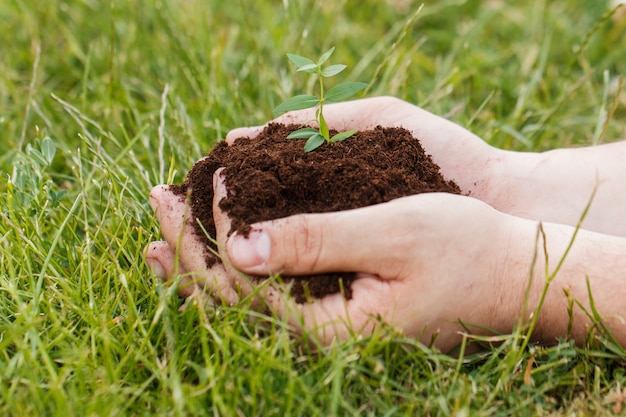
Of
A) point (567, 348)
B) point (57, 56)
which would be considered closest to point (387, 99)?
point (567, 348)

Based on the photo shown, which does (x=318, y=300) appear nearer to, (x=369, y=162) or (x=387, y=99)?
(x=369, y=162)

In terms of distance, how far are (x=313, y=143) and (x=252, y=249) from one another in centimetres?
38

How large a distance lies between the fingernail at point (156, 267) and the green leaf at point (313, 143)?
0.51 metres

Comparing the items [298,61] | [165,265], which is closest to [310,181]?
[298,61]

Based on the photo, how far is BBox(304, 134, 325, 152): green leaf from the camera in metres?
1.85

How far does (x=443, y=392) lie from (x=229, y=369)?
1.68ft

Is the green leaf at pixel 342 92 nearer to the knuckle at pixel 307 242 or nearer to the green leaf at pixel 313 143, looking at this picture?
the green leaf at pixel 313 143

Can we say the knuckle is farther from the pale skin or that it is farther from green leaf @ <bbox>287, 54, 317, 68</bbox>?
green leaf @ <bbox>287, 54, 317, 68</bbox>

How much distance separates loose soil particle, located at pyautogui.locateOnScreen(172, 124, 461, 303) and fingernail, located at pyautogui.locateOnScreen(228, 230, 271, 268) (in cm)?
2

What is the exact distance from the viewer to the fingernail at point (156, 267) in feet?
6.08

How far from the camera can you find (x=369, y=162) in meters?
1.84

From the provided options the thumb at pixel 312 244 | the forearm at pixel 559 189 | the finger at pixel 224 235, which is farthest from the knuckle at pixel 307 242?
the forearm at pixel 559 189

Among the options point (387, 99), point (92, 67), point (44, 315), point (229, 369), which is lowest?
point (229, 369)

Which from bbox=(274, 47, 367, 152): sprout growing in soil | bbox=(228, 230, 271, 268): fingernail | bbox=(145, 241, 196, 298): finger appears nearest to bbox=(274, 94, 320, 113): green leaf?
bbox=(274, 47, 367, 152): sprout growing in soil
